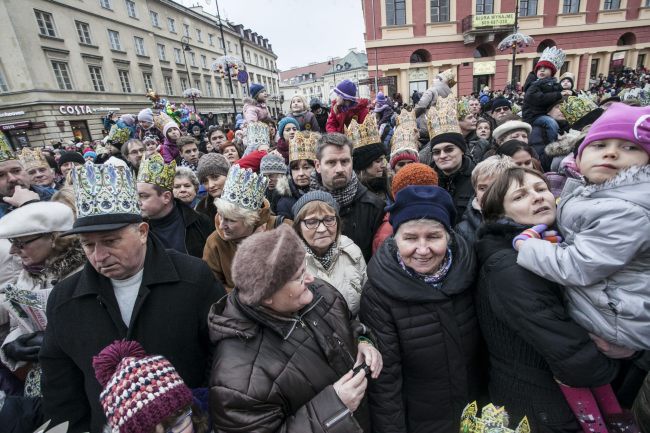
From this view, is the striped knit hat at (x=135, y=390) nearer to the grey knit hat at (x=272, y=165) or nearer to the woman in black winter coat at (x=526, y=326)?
the woman in black winter coat at (x=526, y=326)

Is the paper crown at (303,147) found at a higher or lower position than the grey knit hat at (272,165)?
higher

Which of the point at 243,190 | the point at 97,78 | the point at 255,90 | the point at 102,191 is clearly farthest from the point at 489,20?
the point at 97,78

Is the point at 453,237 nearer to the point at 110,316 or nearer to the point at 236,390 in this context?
the point at 236,390

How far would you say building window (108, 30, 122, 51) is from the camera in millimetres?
26266

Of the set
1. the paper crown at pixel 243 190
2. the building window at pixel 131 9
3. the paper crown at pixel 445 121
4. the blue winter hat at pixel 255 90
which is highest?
the building window at pixel 131 9

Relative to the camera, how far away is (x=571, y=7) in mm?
26562

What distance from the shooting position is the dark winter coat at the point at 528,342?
1438 mm

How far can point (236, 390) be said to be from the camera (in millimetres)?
1292

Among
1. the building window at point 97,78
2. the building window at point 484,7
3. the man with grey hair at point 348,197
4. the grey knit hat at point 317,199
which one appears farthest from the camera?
the building window at point 484,7

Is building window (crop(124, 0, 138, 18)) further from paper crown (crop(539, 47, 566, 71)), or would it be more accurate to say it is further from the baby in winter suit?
the baby in winter suit

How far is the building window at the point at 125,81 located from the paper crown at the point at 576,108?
32.6 meters

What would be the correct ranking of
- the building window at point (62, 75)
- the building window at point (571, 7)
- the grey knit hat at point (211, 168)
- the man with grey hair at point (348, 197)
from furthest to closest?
the building window at point (571, 7) → the building window at point (62, 75) → the grey knit hat at point (211, 168) → the man with grey hair at point (348, 197)

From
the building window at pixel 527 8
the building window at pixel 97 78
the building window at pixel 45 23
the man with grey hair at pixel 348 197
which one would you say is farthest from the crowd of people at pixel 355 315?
the building window at pixel 527 8

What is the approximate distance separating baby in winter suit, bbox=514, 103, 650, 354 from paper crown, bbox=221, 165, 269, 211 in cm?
197
